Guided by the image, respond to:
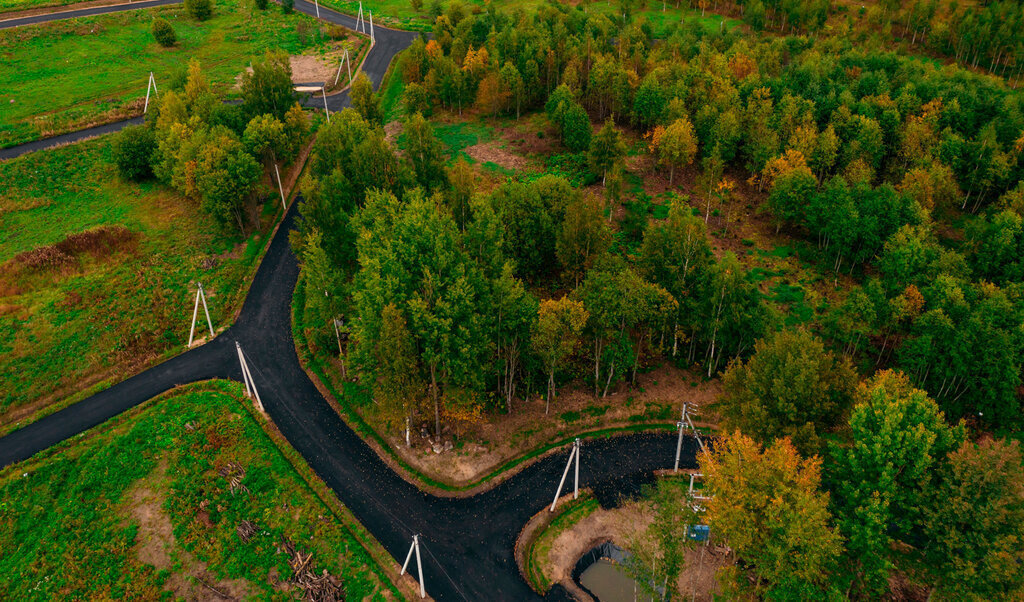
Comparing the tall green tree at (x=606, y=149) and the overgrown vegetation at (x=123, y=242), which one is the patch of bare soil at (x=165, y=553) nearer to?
the overgrown vegetation at (x=123, y=242)

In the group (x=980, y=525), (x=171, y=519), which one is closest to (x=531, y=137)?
(x=171, y=519)

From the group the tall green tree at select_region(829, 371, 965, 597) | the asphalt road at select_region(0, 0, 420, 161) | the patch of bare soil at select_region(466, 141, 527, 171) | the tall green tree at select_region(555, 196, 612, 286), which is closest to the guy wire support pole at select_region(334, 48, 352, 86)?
the asphalt road at select_region(0, 0, 420, 161)

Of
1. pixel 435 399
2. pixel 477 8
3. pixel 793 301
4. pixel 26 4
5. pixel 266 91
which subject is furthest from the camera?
pixel 477 8

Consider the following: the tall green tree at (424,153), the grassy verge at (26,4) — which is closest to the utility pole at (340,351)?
the tall green tree at (424,153)

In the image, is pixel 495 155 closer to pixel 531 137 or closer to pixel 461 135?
pixel 531 137

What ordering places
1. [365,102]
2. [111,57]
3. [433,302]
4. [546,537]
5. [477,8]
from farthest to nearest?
[477,8], [111,57], [365,102], [433,302], [546,537]

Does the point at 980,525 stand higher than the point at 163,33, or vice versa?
the point at 163,33
